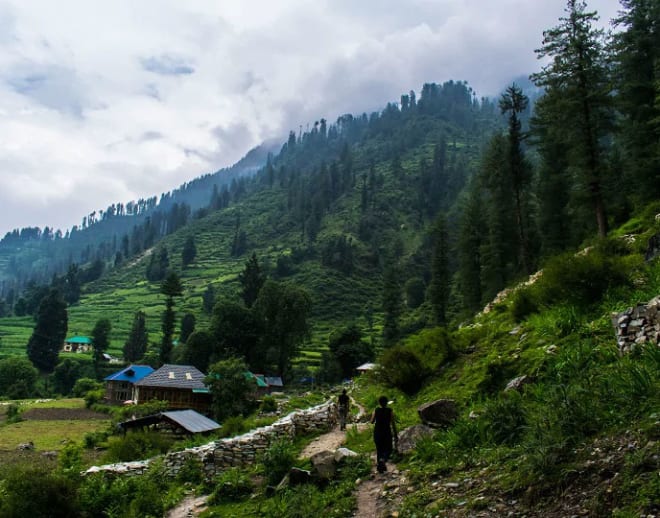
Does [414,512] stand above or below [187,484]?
above

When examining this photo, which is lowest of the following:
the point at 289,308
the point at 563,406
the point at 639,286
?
the point at 563,406

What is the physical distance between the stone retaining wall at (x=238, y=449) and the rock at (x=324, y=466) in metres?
5.34

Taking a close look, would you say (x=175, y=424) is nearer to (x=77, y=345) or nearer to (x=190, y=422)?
(x=190, y=422)

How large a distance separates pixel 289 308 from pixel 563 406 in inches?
2611

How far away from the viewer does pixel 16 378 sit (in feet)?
265

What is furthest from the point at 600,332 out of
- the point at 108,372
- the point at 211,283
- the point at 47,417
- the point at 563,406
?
the point at 211,283

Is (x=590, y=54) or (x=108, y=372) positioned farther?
(x=108, y=372)

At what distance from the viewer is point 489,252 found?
46094 mm

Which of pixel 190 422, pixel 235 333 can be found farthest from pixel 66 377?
pixel 190 422

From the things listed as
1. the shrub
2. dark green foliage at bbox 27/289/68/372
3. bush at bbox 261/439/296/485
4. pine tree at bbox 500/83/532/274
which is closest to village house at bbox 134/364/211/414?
the shrub

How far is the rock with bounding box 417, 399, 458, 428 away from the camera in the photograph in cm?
1158

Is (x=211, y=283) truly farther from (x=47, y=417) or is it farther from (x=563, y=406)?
(x=563, y=406)

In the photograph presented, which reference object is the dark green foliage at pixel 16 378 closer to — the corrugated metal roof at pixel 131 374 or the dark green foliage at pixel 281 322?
the corrugated metal roof at pixel 131 374

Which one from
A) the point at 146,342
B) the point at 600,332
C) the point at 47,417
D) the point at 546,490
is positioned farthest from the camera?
the point at 146,342
